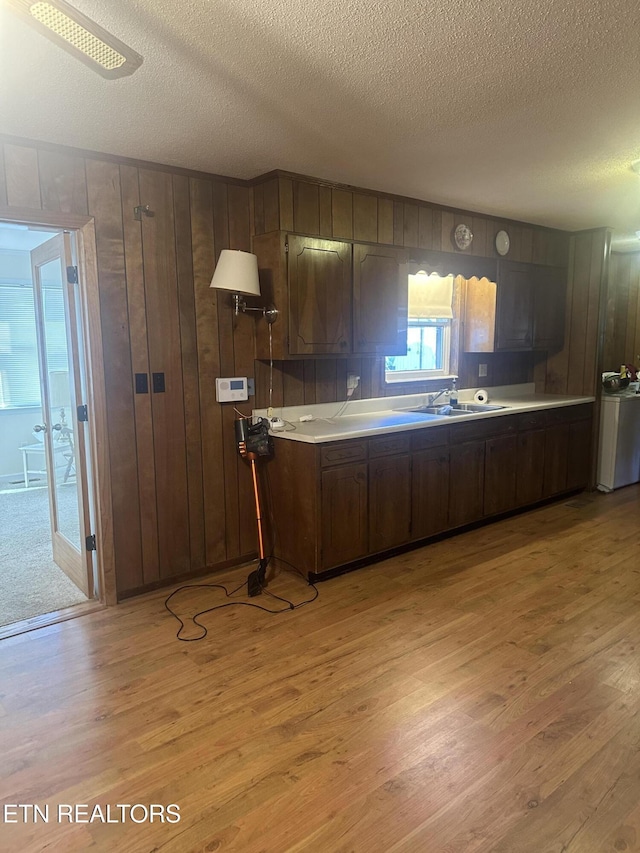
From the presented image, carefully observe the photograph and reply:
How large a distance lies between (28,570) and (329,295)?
8.62 feet

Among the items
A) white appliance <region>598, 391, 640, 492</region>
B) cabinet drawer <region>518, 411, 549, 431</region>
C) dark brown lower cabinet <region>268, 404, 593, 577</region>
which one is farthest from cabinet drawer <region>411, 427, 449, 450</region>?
white appliance <region>598, 391, 640, 492</region>

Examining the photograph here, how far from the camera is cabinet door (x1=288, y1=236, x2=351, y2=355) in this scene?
3355 millimetres

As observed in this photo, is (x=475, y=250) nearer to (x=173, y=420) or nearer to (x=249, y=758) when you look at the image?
(x=173, y=420)

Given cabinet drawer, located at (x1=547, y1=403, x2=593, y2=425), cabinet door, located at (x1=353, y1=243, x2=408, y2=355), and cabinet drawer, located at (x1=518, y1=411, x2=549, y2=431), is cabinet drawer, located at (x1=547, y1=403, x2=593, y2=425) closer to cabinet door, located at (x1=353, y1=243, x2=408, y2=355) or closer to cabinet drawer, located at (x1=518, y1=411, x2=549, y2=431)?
cabinet drawer, located at (x1=518, y1=411, x2=549, y2=431)

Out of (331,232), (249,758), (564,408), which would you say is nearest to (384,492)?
(331,232)

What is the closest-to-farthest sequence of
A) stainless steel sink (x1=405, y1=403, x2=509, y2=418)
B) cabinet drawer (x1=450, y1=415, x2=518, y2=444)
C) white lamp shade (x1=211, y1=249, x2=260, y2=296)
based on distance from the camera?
white lamp shade (x1=211, y1=249, x2=260, y2=296)
cabinet drawer (x1=450, y1=415, x2=518, y2=444)
stainless steel sink (x1=405, y1=403, x2=509, y2=418)

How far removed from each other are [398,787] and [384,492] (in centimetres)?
194

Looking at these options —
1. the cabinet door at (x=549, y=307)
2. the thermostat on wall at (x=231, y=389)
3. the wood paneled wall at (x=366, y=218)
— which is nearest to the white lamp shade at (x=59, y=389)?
the thermostat on wall at (x=231, y=389)

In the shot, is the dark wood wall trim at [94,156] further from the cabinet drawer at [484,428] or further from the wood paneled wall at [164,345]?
the cabinet drawer at [484,428]

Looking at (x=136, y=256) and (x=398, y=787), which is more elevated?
(x=136, y=256)

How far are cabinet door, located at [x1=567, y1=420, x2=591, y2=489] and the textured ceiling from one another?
2.40 metres

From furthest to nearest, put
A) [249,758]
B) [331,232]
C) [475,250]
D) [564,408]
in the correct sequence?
[564,408], [475,250], [331,232], [249,758]

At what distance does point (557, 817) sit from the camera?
169 cm

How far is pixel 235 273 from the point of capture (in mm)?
3119
